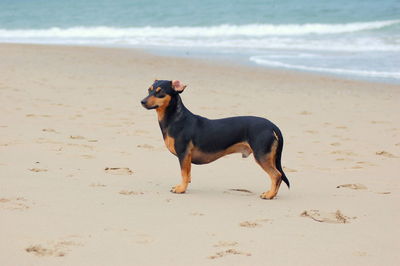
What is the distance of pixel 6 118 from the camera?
32.7 feet

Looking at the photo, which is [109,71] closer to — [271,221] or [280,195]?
[280,195]

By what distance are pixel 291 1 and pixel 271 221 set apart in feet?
146

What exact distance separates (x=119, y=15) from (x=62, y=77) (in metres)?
36.0

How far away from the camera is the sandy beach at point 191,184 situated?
15.4 feet

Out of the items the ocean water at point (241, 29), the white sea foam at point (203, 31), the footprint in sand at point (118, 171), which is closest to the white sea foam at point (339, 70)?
the ocean water at point (241, 29)

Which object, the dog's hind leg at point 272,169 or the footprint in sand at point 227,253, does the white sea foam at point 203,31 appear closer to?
the dog's hind leg at point 272,169

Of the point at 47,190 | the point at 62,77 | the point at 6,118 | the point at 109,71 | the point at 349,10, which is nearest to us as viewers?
the point at 47,190

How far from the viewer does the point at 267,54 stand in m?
23.3

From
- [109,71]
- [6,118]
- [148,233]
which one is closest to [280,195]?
[148,233]

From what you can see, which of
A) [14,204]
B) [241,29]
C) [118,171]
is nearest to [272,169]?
[118,171]

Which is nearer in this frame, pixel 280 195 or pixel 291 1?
pixel 280 195

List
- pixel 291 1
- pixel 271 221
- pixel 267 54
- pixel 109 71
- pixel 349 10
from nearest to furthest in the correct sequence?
1. pixel 271 221
2. pixel 109 71
3. pixel 267 54
4. pixel 349 10
5. pixel 291 1

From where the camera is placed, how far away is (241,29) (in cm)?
3812

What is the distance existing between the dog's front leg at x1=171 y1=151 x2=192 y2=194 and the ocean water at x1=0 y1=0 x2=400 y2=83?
1061 cm
